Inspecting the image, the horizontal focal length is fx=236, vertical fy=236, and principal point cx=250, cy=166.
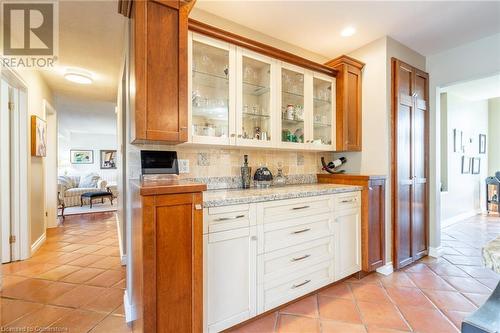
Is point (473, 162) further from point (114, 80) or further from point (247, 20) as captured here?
point (114, 80)

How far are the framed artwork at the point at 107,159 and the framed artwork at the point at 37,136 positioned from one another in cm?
637

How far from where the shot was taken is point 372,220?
2436 mm

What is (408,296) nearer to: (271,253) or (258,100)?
(271,253)

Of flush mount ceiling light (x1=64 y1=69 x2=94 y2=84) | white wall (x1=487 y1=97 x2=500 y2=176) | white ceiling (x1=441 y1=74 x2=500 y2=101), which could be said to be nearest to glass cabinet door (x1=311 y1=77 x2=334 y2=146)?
white ceiling (x1=441 y1=74 x2=500 y2=101)

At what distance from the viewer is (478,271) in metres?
2.58

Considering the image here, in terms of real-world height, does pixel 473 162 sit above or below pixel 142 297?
above

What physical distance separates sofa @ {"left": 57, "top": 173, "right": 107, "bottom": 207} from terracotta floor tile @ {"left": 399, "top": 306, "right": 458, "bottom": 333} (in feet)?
22.6

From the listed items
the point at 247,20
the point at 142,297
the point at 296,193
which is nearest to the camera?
the point at 142,297

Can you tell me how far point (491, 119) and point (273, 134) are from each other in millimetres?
6620

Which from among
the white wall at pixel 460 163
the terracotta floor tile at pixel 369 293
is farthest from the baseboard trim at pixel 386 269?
the white wall at pixel 460 163

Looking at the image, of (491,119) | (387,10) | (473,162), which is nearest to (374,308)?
(387,10)

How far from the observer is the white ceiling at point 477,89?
13.4 feet

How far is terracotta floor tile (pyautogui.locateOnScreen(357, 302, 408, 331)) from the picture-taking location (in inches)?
68.1

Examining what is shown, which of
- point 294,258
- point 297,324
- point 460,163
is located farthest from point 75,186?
point 460,163
